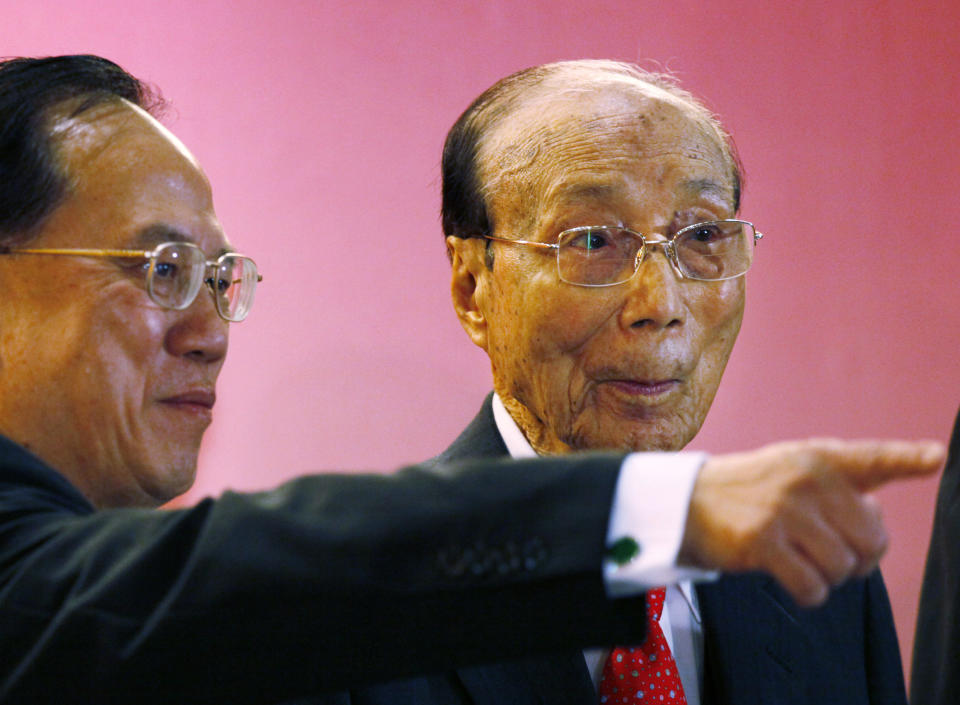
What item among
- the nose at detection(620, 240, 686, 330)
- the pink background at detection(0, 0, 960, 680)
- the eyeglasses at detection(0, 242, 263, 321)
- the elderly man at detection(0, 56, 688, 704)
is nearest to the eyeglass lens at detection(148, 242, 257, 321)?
the eyeglasses at detection(0, 242, 263, 321)

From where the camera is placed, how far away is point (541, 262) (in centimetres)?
176

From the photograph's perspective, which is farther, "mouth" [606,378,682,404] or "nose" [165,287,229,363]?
"mouth" [606,378,682,404]

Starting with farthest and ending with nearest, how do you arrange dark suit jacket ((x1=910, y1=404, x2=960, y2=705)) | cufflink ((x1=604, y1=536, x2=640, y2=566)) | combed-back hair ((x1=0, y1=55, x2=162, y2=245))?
1. dark suit jacket ((x1=910, y1=404, x2=960, y2=705))
2. combed-back hair ((x1=0, y1=55, x2=162, y2=245))
3. cufflink ((x1=604, y1=536, x2=640, y2=566))

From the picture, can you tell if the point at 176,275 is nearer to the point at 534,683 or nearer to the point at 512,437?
the point at 512,437

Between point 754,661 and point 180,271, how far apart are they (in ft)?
3.23

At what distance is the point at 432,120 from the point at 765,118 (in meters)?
0.79

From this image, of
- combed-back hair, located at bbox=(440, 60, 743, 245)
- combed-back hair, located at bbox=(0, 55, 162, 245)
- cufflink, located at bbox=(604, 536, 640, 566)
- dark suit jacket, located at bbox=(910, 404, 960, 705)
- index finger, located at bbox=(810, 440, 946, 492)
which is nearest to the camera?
index finger, located at bbox=(810, 440, 946, 492)

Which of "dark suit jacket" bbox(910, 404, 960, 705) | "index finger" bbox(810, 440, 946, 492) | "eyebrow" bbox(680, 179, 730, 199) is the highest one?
"eyebrow" bbox(680, 179, 730, 199)

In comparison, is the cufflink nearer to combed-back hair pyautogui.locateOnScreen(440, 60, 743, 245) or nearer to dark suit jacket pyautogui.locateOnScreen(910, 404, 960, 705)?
dark suit jacket pyautogui.locateOnScreen(910, 404, 960, 705)

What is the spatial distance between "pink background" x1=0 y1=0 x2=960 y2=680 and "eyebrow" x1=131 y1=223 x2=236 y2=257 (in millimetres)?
1081

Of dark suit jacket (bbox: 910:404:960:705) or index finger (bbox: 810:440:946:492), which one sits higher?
index finger (bbox: 810:440:946:492)

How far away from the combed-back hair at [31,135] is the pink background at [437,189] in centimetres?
100

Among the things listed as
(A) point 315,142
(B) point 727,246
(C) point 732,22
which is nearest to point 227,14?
(A) point 315,142

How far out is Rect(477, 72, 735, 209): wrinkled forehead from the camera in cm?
174
